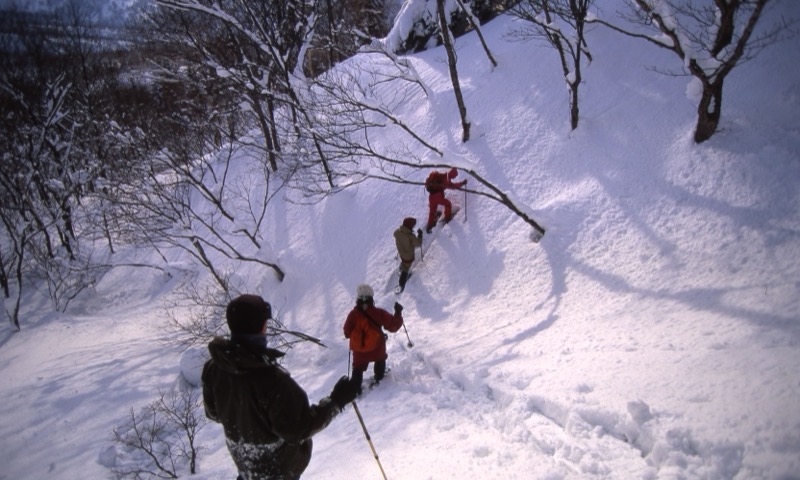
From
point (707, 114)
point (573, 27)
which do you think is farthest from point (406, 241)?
point (573, 27)

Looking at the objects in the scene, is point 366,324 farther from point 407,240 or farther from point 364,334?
point 407,240

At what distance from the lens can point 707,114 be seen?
6.28 meters

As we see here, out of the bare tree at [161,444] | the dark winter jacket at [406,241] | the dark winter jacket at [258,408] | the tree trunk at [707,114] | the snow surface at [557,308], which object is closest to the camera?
the dark winter jacket at [258,408]

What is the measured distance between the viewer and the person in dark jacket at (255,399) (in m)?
2.15

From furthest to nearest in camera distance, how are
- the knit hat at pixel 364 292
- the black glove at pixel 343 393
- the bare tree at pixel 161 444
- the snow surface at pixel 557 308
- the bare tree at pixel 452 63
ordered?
the bare tree at pixel 452 63, the bare tree at pixel 161 444, the knit hat at pixel 364 292, the snow surface at pixel 557 308, the black glove at pixel 343 393

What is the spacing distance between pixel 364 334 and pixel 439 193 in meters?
4.72

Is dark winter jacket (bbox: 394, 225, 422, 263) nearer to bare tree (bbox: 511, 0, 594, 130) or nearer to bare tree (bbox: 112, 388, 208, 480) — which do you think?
bare tree (bbox: 511, 0, 594, 130)

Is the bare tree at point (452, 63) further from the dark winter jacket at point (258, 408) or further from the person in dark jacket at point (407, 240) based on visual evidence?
the dark winter jacket at point (258, 408)

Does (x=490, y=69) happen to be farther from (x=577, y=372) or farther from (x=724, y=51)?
(x=577, y=372)

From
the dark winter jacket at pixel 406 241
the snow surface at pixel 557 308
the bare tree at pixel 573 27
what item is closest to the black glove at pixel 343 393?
the snow surface at pixel 557 308

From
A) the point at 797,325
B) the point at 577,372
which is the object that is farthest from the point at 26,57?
the point at 797,325

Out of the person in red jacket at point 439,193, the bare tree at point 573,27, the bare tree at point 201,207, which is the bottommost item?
the person in red jacket at point 439,193

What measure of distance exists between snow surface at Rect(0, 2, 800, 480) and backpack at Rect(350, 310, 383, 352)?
79 centimetres

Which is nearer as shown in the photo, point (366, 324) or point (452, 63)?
point (366, 324)
